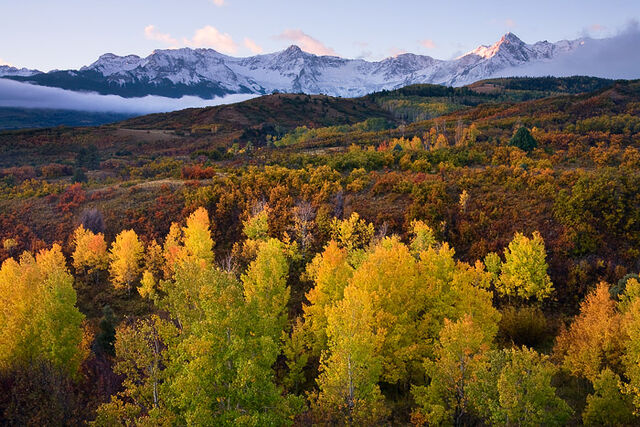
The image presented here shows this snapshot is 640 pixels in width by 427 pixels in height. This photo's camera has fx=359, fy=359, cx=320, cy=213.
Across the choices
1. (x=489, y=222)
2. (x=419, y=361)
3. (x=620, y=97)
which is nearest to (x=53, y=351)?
(x=419, y=361)

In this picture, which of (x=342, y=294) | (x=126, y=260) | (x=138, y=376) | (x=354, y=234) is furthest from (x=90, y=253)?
(x=138, y=376)

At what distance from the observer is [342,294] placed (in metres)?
29.3

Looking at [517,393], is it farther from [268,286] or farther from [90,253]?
[90,253]

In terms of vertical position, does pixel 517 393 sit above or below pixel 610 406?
above

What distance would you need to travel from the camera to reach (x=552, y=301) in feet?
119

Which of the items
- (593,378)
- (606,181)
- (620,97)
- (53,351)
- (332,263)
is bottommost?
(53,351)

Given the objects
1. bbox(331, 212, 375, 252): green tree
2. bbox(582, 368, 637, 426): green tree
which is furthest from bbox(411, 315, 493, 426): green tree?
bbox(331, 212, 375, 252): green tree

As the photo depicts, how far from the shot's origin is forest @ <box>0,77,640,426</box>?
A: 17.1 metres

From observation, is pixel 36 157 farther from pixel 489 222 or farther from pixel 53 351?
pixel 489 222

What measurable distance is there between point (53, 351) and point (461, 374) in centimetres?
2736

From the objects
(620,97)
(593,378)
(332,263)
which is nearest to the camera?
(593,378)

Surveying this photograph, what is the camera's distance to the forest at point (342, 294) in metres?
17.1

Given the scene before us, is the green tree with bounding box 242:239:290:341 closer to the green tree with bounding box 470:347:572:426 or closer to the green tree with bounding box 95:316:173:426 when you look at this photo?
the green tree with bounding box 95:316:173:426

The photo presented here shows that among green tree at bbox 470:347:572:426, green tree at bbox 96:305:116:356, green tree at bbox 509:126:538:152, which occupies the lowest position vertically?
green tree at bbox 96:305:116:356
